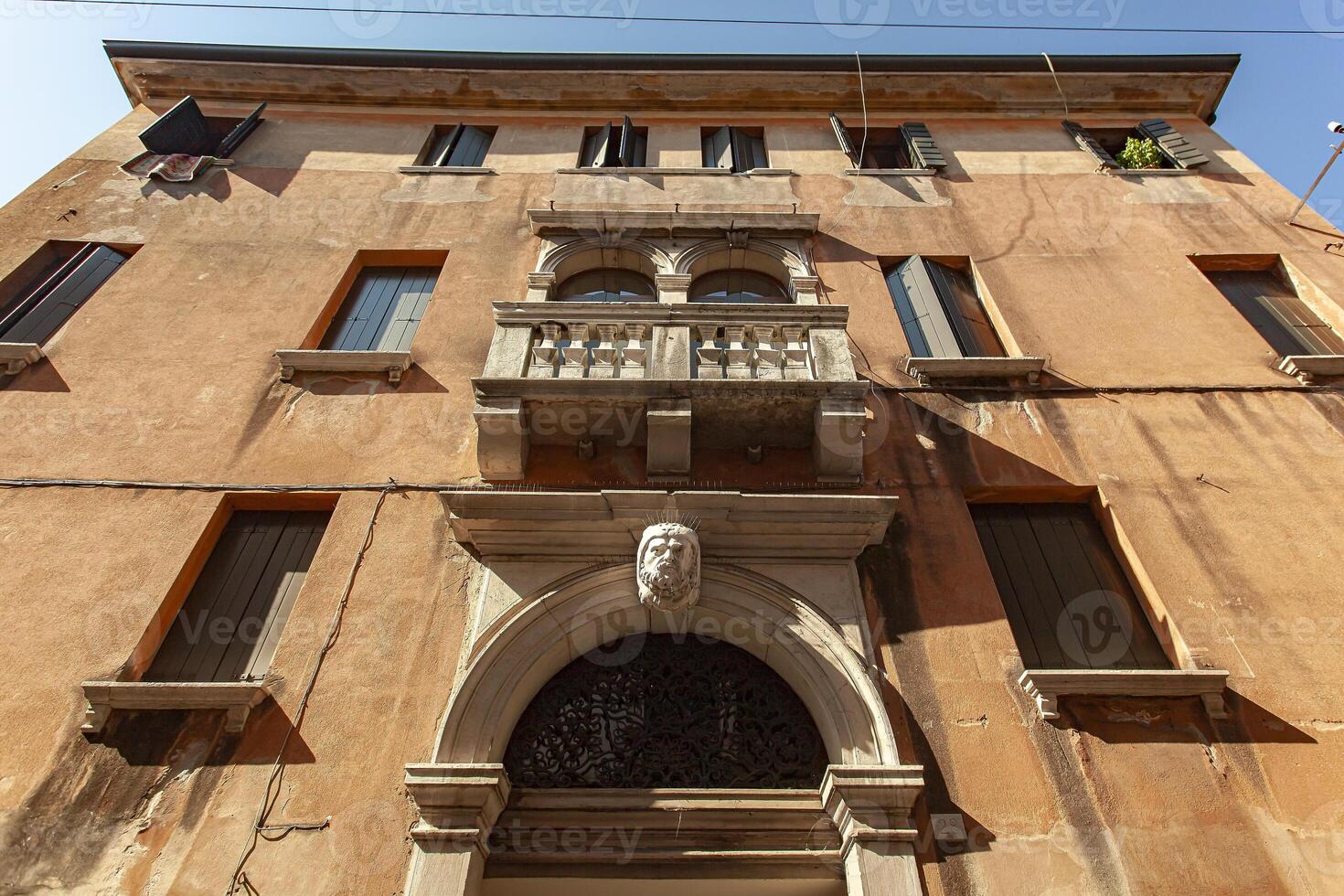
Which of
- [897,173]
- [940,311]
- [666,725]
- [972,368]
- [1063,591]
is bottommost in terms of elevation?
[666,725]

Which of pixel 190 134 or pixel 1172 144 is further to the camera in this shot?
pixel 1172 144

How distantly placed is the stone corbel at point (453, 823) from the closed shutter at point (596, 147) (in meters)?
7.92

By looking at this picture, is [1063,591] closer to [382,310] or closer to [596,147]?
[382,310]

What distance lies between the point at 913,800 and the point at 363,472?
4678mm

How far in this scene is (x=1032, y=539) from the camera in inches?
241

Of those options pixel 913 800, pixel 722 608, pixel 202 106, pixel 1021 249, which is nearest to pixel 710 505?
pixel 722 608

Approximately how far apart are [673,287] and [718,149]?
3989mm

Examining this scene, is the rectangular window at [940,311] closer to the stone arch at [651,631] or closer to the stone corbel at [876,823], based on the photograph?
the stone arch at [651,631]

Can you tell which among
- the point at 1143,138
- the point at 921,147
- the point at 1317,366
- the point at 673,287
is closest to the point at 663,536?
the point at 673,287

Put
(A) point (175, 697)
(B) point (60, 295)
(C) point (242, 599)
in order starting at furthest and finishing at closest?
1. (B) point (60, 295)
2. (C) point (242, 599)
3. (A) point (175, 697)

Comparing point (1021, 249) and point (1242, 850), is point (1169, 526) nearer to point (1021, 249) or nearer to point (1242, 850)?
point (1242, 850)

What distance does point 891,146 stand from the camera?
36.5 feet

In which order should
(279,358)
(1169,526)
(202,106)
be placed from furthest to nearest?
(202,106) < (279,358) < (1169,526)

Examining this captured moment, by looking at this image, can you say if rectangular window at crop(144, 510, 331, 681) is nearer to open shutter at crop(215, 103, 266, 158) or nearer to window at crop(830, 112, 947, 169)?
open shutter at crop(215, 103, 266, 158)
